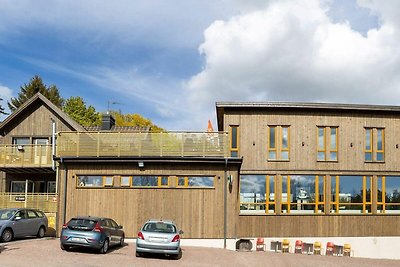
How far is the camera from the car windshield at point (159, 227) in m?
18.7

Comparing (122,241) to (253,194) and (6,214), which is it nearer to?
(6,214)

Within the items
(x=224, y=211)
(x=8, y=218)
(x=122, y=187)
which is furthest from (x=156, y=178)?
(x=8, y=218)

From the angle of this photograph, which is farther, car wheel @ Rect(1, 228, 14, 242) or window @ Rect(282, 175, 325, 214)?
window @ Rect(282, 175, 325, 214)

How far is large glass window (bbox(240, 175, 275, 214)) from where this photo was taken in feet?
83.5

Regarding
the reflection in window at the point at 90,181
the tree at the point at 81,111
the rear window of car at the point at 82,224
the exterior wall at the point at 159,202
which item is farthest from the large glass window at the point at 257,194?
the tree at the point at 81,111

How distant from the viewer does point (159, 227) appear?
18.8 m

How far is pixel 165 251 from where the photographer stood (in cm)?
1847

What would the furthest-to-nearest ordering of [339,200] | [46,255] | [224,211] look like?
[339,200], [224,211], [46,255]

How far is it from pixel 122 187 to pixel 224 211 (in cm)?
508

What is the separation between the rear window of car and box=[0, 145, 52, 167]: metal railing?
10.8 m

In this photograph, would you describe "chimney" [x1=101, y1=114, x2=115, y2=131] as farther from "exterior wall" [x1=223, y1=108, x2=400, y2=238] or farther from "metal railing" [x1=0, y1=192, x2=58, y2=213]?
"exterior wall" [x1=223, y1=108, x2=400, y2=238]

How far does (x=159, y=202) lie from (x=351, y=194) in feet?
32.6

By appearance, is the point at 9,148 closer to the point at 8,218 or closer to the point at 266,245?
the point at 8,218

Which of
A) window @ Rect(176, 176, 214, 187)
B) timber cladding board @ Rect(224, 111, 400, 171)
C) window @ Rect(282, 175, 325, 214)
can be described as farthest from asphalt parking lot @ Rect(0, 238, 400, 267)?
timber cladding board @ Rect(224, 111, 400, 171)
